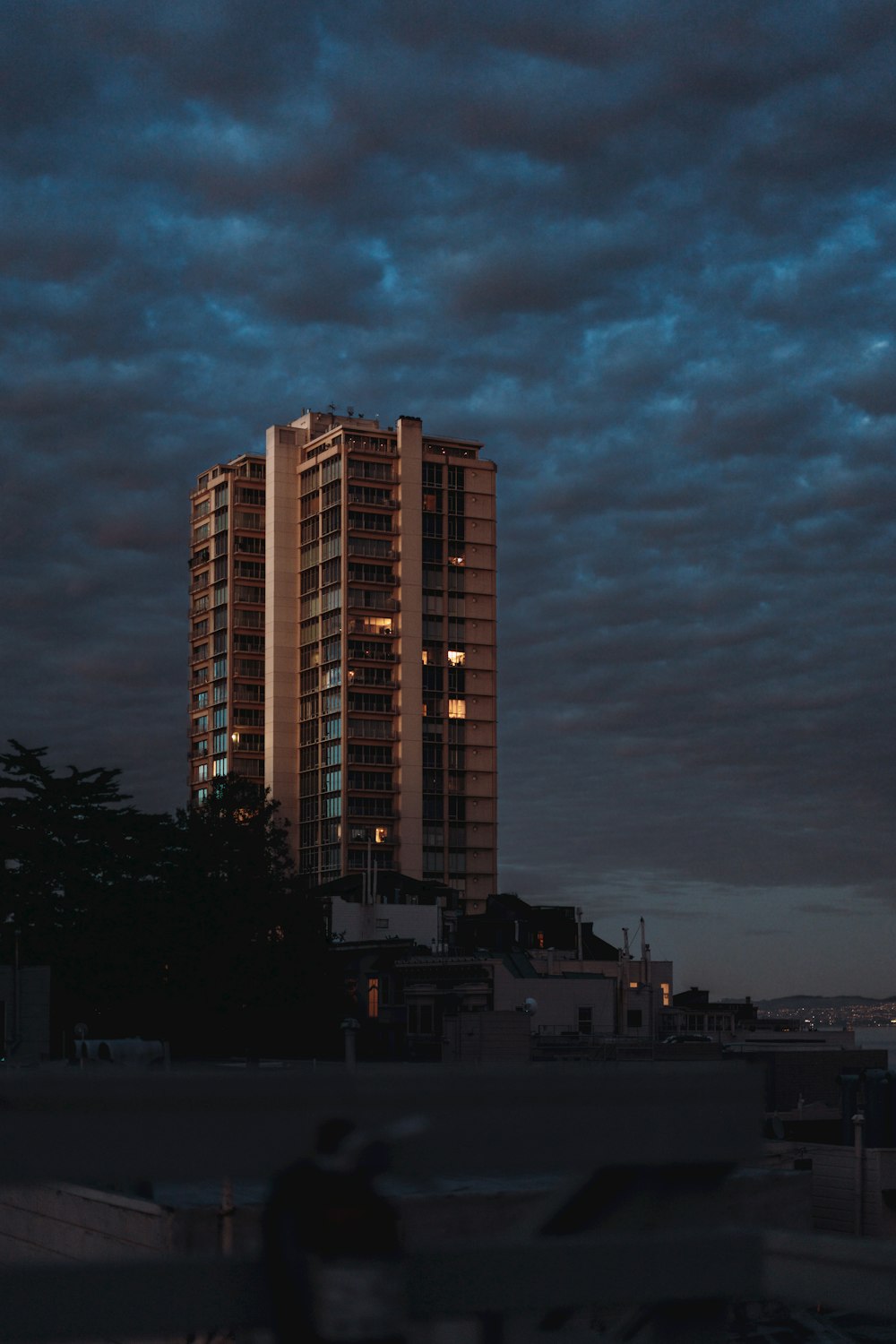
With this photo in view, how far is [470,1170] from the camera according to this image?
2.50m

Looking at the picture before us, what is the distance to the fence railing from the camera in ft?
7.45

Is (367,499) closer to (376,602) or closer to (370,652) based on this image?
(376,602)

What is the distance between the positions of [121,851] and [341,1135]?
62358mm

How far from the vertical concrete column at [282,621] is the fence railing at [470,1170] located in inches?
5640

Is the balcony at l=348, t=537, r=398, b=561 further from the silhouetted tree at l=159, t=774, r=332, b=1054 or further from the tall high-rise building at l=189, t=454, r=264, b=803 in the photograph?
the silhouetted tree at l=159, t=774, r=332, b=1054

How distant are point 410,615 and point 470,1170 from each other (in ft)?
471

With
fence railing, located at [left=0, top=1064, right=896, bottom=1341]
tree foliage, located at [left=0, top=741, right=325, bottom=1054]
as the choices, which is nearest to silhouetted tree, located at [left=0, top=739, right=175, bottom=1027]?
tree foliage, located at [left=0, top=741, right=325, bottom=1054]

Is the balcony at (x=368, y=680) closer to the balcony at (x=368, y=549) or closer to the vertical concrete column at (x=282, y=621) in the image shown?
the vertical concrete column at (x=282, y=621)

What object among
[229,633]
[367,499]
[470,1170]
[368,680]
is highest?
[367,499]

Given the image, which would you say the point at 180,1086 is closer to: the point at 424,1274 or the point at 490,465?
the point at 424,1274

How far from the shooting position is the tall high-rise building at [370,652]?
464 feet

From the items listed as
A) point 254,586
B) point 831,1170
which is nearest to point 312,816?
point 254,586

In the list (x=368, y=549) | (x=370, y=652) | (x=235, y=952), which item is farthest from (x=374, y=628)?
(x=235, y=952)

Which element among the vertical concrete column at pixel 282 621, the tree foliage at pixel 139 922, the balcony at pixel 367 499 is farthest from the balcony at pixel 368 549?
the tree foliage at pixel 139 922
